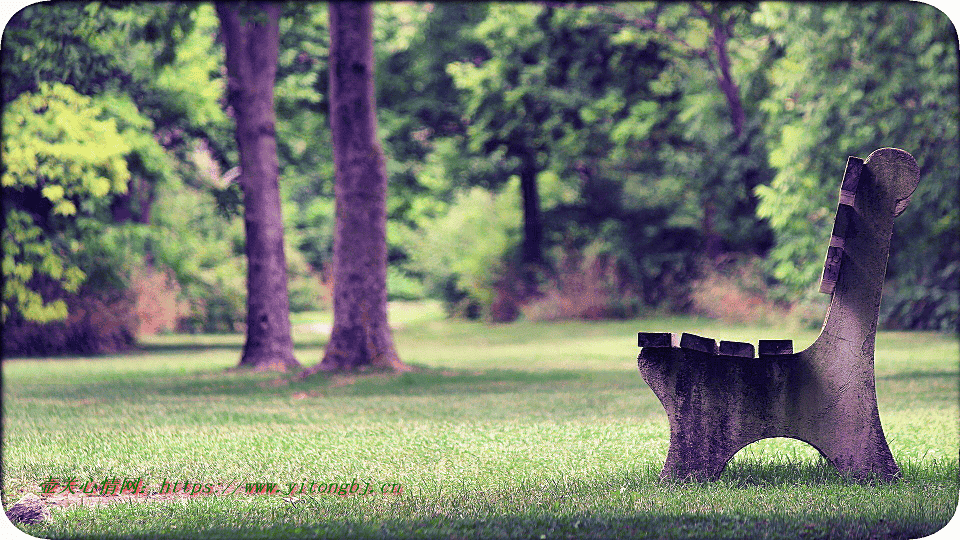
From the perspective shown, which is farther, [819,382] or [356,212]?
[356,212]

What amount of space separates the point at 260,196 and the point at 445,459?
10.0 metres

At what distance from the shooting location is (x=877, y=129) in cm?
2273

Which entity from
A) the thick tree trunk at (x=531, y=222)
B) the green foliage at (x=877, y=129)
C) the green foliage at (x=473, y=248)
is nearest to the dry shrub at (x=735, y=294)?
the green foliage at (x=877, y=129)

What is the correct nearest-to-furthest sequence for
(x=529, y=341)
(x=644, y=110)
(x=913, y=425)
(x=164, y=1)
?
1. (x=913, y=425)
2. (x=164, y=1)
3. (x=529, y=341)
4. (x=644, y=110)

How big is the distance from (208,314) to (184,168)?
4.70m

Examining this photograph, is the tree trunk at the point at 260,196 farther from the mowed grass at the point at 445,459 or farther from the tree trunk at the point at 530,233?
the tree trunk at the point at 530,233

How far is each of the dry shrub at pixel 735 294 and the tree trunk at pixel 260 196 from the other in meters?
15.1

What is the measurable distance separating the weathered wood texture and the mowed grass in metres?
0.25

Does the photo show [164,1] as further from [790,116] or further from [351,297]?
[790,116]

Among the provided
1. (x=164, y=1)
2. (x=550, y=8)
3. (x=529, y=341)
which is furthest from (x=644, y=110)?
(x=164, y=1)

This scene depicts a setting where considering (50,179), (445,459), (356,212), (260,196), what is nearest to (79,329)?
(50,179)

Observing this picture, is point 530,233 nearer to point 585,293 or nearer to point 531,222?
point 531,222

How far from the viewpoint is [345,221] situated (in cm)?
1482

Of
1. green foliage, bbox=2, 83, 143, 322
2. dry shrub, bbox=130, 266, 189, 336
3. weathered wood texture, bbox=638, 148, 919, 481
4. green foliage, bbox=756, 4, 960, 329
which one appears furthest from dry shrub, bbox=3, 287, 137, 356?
weathered wood texture, bbox=638, 148, 919, 481
